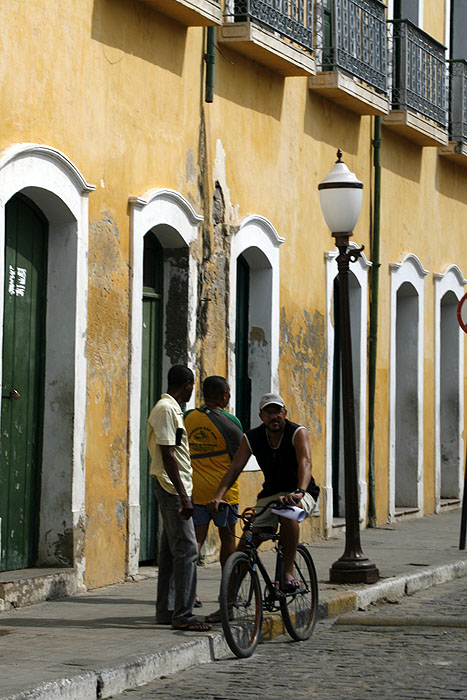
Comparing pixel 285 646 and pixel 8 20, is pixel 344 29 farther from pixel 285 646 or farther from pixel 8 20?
pixel 285 646

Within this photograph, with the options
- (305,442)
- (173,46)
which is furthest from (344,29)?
(305,442)

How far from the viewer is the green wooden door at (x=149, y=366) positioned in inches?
489

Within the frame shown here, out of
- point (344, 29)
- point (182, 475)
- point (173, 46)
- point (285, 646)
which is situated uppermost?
point (344, 29)

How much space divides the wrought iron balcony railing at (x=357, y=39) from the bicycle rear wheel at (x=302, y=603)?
25.6 feet

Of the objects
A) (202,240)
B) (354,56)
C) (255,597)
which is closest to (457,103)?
(354,56)

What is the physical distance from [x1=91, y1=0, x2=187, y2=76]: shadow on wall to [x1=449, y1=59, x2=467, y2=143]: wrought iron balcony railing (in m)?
8.19

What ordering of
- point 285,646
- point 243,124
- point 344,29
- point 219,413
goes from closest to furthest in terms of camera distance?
point 285,646 → point 219,413 → point 243,124 → point 344,29

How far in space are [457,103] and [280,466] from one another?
11982mm

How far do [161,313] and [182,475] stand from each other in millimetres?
3721

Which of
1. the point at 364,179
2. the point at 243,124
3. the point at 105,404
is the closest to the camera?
the point at 105,404

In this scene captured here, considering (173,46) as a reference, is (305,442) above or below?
below

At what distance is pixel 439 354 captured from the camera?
793 inches

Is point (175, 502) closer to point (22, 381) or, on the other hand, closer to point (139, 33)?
point (22, 381)

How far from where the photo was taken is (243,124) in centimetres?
1408
